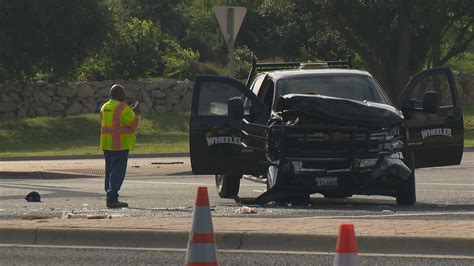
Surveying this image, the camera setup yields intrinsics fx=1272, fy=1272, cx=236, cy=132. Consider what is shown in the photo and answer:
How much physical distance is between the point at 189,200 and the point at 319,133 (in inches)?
110

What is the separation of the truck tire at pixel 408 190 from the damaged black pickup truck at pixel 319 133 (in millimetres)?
12

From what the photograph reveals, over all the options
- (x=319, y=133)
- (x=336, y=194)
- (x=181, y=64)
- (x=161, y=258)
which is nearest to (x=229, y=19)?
(x=336, y=194)

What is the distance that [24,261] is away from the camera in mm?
11070

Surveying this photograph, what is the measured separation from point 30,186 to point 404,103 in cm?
751

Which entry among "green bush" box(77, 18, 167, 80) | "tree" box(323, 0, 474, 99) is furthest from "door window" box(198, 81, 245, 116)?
"green bush" box(77, 18, 167, 80)

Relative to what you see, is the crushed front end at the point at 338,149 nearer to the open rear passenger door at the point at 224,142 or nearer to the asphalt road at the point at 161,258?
the open rear passenger door at the point at 224,142

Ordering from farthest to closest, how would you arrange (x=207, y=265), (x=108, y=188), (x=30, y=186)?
(x=30, y=186)
(x=108, y=188)
(x=207, y=265)

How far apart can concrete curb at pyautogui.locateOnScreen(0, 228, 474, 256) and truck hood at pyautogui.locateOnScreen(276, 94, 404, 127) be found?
376 centimetres

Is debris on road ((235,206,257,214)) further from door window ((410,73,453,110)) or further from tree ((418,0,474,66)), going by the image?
tree ((418,0,474,66))

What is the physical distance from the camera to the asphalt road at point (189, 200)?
14.5 meters

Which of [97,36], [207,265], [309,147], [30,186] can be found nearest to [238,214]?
[309,147]

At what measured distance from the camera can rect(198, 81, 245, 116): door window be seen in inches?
657

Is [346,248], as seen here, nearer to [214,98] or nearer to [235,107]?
[235,107]

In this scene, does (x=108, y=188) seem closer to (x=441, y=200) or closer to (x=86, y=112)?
(x=441, y=200)
